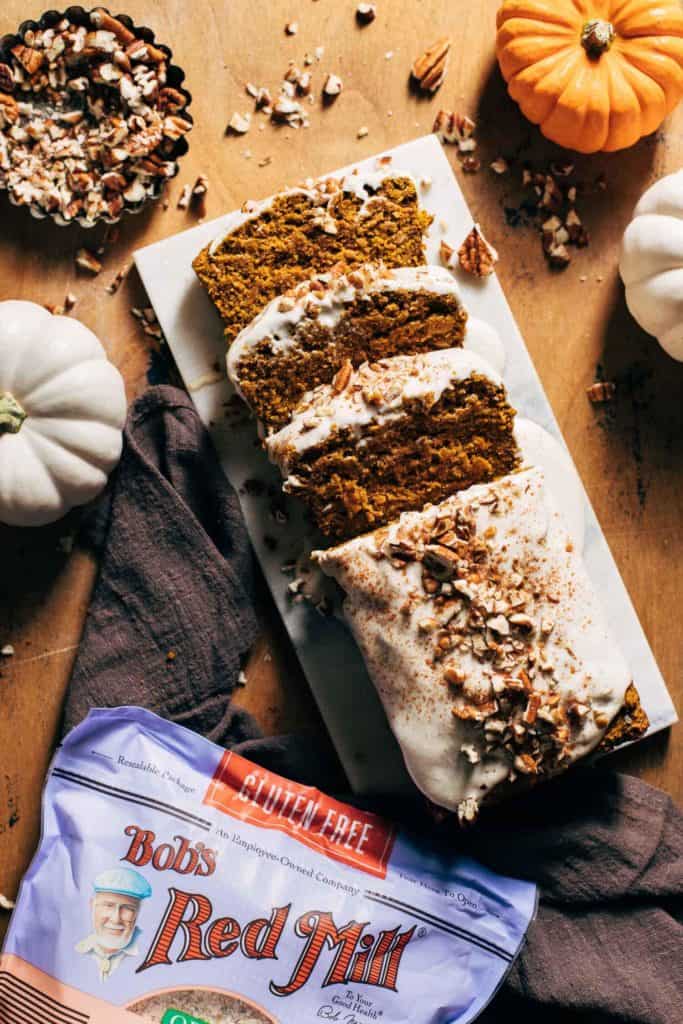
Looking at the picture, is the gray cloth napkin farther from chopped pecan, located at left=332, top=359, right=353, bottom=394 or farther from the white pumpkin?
the white pumpkin

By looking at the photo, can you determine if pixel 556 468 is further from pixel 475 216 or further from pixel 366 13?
pixel 366 13

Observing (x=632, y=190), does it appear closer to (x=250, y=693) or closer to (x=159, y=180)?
(x=159, y=180)

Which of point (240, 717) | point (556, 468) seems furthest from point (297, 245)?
point (240, 717)

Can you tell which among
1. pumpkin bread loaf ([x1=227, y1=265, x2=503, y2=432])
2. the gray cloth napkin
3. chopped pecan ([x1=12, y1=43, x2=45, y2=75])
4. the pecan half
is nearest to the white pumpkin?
pumpkin bread loaf ([x1=227, y1=265, x2=503, y2=432])

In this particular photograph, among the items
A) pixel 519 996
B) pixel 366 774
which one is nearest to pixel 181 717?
pixel 366 774

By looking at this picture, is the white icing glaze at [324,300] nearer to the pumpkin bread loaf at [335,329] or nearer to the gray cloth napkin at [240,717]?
the pumpkin bread loaf at [335,329]

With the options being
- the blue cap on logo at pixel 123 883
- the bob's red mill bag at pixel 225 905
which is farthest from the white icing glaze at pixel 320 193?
the blue cap on logo at pixel 123 883

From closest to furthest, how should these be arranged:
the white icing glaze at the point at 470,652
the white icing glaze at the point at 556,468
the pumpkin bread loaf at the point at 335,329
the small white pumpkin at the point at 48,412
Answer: the white icing glaze at the point at 470,652 < the pumpkin bread loaf at the point at 335,329 < the small white pumpkin at the point at 48,412 < the white icing glaze at the point at 556,468
